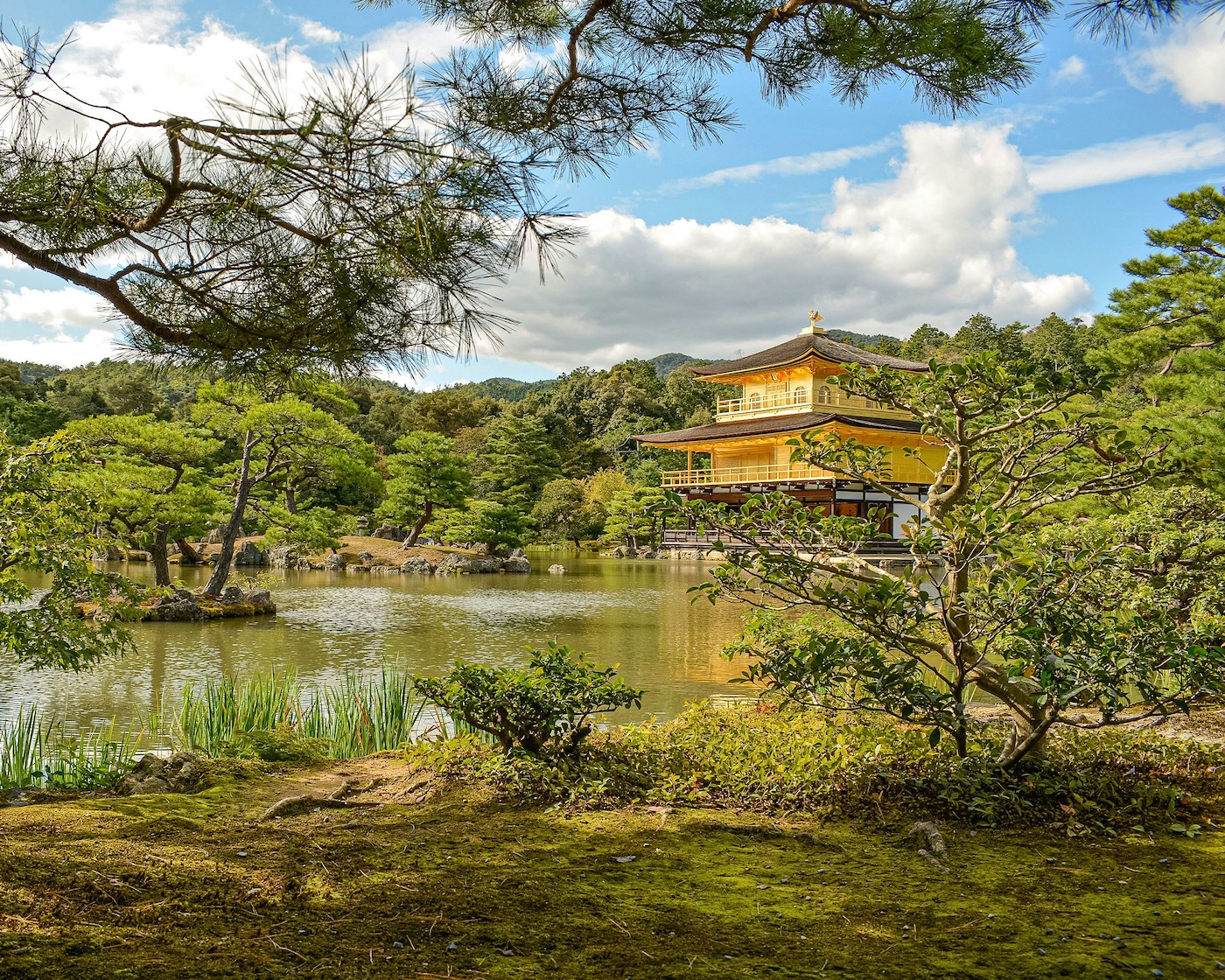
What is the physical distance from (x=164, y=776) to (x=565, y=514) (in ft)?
79.0

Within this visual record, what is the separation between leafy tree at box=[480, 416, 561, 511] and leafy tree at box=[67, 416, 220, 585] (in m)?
15.7

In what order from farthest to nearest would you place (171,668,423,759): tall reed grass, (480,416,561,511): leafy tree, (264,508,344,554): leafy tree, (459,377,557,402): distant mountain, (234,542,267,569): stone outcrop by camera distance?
1. (459,377,557,402): distant mountain
2. (480,416,561,511): leafy tree
3. (234,542,267,569): stone outcrop
4. (264,508,344,554): leafy tree
5. (171,668,423,759): tall reed grass

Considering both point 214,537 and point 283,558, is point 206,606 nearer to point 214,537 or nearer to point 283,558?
point 283,558

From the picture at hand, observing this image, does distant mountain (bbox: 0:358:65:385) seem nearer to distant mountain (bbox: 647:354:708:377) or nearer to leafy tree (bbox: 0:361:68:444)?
leafy tree (bbox: 0:361:68:444)

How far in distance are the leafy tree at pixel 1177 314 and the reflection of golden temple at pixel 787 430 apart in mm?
8482

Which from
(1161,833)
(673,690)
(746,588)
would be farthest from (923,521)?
(673,690)

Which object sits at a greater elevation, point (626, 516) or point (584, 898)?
point (626, 516)

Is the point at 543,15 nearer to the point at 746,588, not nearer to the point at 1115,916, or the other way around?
the point at 746,588

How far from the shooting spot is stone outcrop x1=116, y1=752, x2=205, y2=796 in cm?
273

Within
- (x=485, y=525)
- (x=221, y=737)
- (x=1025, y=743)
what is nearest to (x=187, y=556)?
(x=485, y=525)

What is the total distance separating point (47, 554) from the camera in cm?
357

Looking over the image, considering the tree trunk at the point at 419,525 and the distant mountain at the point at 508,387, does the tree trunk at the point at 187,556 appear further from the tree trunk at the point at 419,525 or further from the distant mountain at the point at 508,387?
the distant mountain at the point at 508,387

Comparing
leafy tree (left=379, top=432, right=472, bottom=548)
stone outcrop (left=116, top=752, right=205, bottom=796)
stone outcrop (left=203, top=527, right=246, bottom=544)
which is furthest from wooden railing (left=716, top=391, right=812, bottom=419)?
stone outcrop (left=116, top=752, right=205, bottom=796)

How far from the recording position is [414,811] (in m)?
2.37
